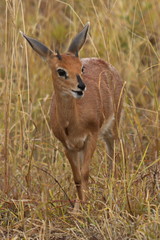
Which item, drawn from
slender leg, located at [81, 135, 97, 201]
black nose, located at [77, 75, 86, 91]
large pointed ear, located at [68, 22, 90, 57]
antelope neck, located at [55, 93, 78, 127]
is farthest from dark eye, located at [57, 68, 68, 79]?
slender leg, located at [81, 135, 97, 201]

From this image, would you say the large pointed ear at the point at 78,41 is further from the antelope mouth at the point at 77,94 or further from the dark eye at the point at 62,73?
the antelope mouth at the point at 77,94

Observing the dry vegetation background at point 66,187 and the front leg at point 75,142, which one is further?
the front leg at point 75,142

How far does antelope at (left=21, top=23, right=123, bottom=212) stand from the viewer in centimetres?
491

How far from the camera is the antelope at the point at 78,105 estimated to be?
4.91m

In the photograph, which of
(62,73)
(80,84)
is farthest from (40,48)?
(80,84)

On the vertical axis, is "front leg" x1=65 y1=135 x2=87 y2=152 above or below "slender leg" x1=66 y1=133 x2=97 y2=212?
above

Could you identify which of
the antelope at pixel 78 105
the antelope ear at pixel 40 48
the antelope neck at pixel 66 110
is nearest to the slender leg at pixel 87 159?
the antelope at pixel 78 105

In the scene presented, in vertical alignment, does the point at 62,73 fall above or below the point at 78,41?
below

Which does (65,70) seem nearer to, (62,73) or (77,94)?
(62,73)

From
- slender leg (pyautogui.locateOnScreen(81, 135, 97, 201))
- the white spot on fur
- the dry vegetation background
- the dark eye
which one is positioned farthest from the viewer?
the white spot on fur

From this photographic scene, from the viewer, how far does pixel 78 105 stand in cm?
546

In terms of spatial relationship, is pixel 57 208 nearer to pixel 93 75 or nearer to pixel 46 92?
pixel 93 75

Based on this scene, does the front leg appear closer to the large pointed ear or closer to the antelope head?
the antelope head

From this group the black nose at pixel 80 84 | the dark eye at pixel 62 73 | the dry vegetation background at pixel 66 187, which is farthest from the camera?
the dark eye at pixel 62 73
